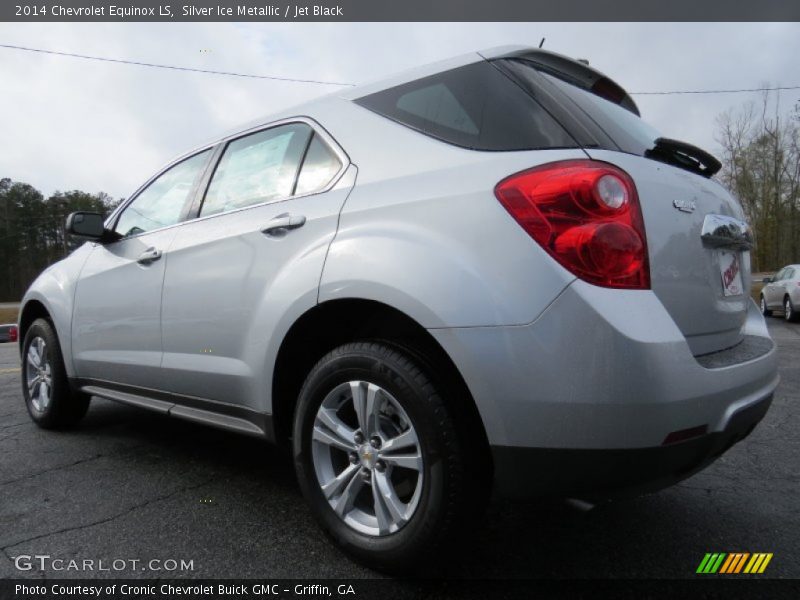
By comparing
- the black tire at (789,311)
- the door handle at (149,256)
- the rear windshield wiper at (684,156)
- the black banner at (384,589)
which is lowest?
the black tire at (789,311)

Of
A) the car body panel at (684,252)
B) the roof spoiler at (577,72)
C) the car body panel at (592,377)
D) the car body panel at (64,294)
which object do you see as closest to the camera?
the car body panel at (592,377)

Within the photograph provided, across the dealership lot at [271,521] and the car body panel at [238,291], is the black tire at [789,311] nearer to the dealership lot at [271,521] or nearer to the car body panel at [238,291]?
the dealership lot at [271,521]

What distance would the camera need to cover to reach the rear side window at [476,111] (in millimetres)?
1719

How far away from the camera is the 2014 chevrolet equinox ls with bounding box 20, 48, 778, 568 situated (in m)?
1.48

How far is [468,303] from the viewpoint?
1.58 m

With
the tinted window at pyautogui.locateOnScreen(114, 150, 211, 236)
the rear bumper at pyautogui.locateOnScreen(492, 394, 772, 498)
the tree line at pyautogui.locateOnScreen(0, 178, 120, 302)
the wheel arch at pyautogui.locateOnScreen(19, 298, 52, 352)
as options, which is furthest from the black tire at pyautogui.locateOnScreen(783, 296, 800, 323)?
the tree line at pyautogui.locateOnScreen(0, 178, 120, 302)

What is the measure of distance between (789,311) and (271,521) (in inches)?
552

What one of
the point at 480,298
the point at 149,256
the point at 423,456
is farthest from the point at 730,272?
the point at 149,256

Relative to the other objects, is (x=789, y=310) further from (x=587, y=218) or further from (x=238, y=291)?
(x=238, y=291)

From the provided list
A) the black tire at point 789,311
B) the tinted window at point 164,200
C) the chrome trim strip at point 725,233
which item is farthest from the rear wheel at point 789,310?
the tinted window at point 164,200

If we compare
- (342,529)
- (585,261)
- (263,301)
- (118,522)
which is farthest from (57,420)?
(585,261)

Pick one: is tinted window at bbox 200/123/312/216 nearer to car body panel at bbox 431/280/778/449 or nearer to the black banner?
car body panel at bbox 431/280/778/449

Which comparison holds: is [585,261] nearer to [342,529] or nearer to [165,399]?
[342,529]

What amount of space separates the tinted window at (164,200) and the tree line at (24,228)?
60982 mm
